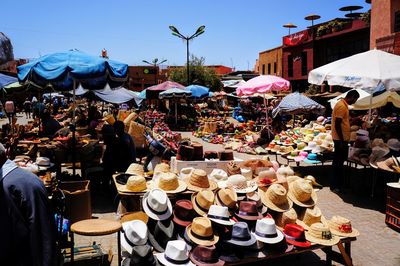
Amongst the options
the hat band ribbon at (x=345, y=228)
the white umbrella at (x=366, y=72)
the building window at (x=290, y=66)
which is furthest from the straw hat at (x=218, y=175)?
the building window at (x=290, y=66)

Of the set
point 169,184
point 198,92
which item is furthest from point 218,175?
point 198,92

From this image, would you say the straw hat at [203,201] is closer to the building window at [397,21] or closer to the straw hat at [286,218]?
the straw hat at [286,218]

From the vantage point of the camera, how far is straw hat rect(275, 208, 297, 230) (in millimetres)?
4551

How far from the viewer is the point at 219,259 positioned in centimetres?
394

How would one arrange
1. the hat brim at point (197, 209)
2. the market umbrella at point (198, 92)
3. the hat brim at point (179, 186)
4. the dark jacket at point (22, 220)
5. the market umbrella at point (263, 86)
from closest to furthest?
the dark jacket at point (22, 220) → the hat brim at point (197, 209) → the hat brim at point (179, 186) → the market umbrella at point (263, 86) → the market umbrella at point (198, 92)

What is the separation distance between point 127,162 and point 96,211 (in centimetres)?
Result: 117

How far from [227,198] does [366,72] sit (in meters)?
4.77

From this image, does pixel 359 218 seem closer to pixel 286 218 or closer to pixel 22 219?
pixel 286 218

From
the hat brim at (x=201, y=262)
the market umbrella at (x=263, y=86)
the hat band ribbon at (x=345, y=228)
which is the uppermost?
the market umbrella at (x=263, y=86)

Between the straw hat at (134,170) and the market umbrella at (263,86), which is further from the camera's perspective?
the market umbrella at (263,86)

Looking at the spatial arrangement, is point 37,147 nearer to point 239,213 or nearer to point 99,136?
point 99,136

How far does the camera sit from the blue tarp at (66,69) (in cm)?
660

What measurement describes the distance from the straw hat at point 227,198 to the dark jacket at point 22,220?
7.52 ft

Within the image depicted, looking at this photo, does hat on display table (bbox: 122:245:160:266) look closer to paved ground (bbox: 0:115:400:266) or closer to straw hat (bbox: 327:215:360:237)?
paved ground (bbox: 0:115:400:266)
